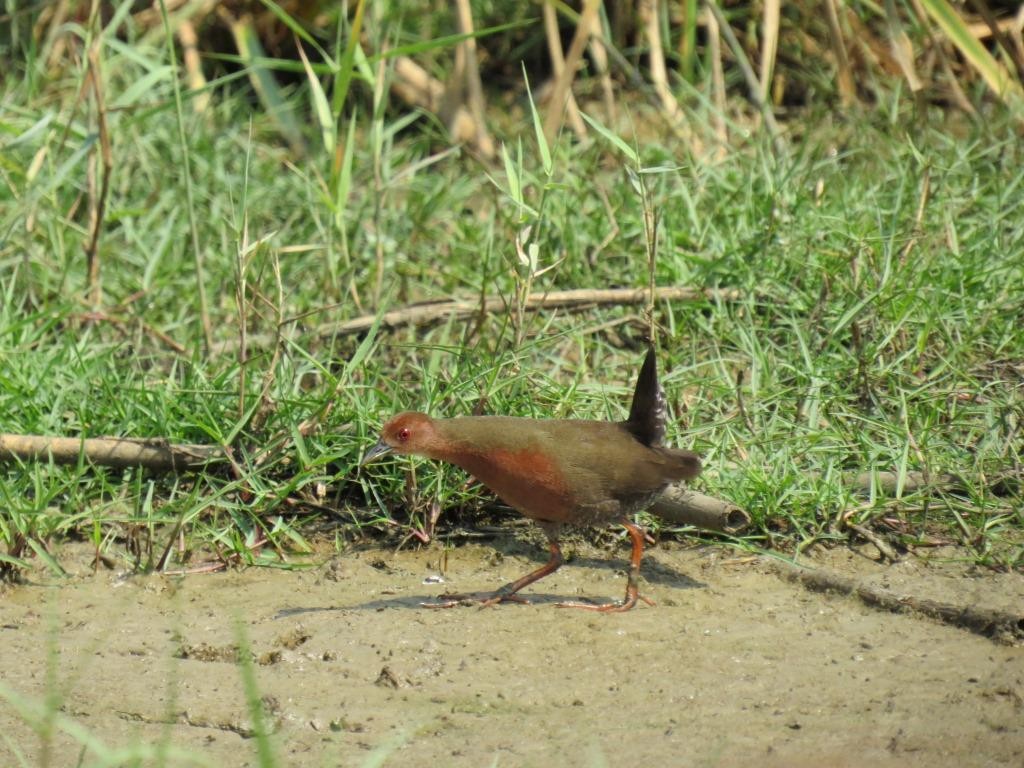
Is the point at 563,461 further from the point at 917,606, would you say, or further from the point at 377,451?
the point at 917,606

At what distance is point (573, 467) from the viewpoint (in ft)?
12.9

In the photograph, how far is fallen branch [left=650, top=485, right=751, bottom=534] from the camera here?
4133 mm

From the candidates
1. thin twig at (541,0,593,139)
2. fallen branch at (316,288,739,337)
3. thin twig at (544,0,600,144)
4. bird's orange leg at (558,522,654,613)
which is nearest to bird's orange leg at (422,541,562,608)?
bird's orange leg at (558,522,654,613)

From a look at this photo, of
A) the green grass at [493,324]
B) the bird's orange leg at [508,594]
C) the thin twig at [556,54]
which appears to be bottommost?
the bird's orange leg at [508,594]

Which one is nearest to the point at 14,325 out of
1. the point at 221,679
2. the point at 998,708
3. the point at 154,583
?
the point at 154,583

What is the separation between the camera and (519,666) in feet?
12.0

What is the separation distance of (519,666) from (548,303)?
6.14 feet

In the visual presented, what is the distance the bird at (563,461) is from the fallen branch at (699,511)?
0.20 metres

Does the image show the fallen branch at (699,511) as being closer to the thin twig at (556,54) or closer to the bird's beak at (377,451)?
the bird's beak at (377,451)

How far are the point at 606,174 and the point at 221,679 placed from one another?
3462 millimetres

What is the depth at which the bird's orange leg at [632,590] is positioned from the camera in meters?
3.96

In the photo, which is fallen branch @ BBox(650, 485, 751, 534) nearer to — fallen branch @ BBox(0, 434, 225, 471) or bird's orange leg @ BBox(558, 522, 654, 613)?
bird's orange leg @ BBox(558, 522, 654, 613)

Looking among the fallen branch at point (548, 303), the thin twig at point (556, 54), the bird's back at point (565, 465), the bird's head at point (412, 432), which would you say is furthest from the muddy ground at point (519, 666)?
the thin twig at point (556, 54)

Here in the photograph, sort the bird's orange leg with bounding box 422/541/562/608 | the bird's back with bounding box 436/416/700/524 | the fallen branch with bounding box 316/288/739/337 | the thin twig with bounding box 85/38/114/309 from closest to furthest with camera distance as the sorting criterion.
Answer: the bird's back with bounding box 436/416/700/524, the bird's orange leg with bounding box 422/541/562/608, the thin twig with bounding box 85/38/114/309, the fallen branch with bounding box 316/288/739/337
